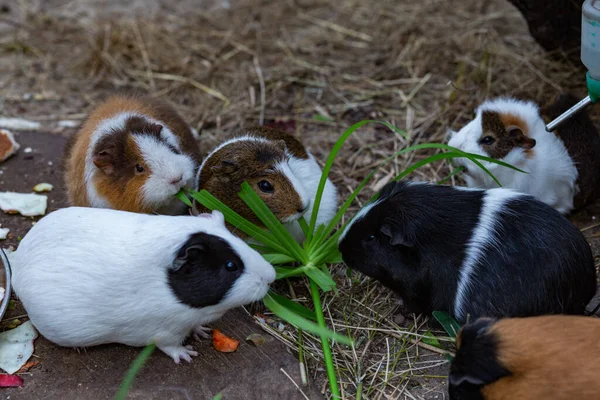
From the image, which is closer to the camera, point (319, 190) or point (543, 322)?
point (543, 322)

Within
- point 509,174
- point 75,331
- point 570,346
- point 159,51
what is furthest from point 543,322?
point 159,51

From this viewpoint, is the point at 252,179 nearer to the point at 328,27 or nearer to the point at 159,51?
the point at 159,51

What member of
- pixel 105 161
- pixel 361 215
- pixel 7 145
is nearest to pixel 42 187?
pixel 7 145

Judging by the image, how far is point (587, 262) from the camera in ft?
9.23

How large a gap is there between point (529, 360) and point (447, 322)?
71 cm

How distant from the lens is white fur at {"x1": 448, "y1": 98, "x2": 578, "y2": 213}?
3656 mm

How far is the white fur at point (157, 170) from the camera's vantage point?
11.0 feet

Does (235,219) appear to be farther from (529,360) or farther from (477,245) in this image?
(529,360)

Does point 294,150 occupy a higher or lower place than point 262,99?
higher

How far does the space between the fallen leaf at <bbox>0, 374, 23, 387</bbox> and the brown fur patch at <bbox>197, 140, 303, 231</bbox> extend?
3.92ft

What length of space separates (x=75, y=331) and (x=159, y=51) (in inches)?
135

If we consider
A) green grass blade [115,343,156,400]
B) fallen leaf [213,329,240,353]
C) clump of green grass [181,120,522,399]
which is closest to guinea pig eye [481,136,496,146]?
clump of green grass [181,120,522,399]

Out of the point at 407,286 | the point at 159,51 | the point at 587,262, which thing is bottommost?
the point at 159,51

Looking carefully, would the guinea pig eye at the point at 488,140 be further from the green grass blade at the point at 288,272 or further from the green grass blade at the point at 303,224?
the green grass blade at the point at 288,272
